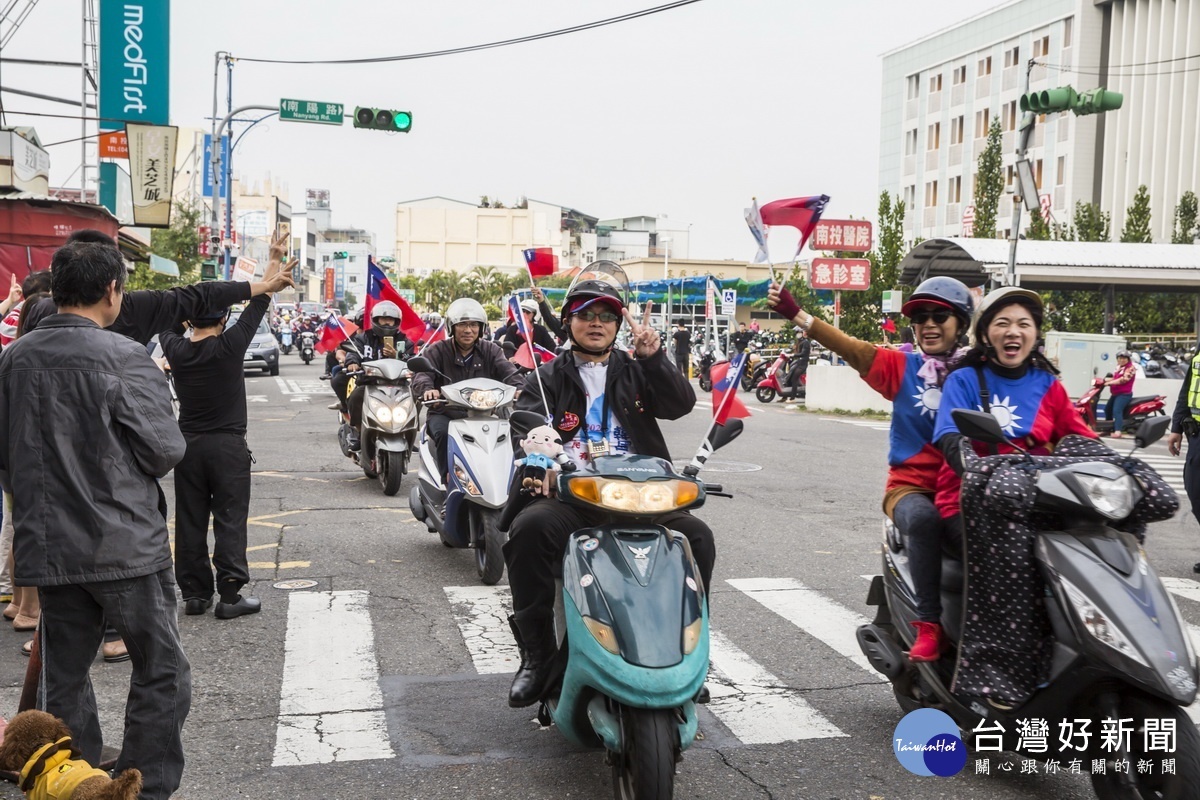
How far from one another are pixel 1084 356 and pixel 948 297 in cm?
1906

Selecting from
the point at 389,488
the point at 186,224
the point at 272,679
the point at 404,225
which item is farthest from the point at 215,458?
the point at 404,225

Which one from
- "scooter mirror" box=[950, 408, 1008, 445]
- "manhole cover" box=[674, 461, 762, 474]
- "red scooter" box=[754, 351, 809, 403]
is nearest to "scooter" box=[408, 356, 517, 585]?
"scooter mirror" box=[950, 408, 1008, 445]

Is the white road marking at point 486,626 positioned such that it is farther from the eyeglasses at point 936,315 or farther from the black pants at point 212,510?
the eyeglasses at point 936,315

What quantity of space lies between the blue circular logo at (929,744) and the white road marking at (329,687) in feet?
6.75

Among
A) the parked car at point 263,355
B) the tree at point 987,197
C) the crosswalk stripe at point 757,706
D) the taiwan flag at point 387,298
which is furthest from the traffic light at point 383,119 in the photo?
the tree at point 987,197

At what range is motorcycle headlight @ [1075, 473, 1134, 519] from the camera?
12.8 feet

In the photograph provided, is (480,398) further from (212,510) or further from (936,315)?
(936,315)

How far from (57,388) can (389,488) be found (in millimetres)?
8075

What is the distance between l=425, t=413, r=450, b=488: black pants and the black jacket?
3614 mm

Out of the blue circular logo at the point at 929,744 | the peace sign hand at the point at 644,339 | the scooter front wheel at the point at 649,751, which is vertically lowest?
the blue circular logo at the point at 929,744

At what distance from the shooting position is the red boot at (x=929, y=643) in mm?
4594

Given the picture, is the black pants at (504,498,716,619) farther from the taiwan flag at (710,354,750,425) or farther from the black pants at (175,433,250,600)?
the black pants at (175,433,250,600)

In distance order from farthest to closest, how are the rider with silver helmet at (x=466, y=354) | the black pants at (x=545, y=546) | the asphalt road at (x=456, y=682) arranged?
the rider with silver helmet at (x=466, y=354), the asphalt road at (x=456, y=682), the black pants at (x=545, y=546)

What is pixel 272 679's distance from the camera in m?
5.83
